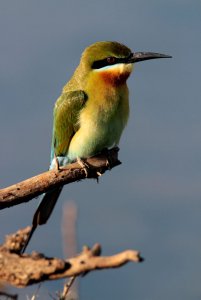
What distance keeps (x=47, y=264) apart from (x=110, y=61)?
2.36 meters

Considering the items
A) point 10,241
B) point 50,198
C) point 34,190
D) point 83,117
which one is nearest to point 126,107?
point 83,117

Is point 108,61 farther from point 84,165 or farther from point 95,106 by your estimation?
point 84,165

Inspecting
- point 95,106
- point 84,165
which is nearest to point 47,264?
point 84,165

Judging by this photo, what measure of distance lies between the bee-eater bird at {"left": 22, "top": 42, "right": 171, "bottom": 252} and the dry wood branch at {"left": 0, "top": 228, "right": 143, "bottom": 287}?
1.96 meters

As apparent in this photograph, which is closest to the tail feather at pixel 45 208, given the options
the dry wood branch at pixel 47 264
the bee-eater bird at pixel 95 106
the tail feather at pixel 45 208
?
the tail feather at pixel 45 208

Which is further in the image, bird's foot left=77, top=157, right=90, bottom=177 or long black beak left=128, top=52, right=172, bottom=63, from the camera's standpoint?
long black beak left=128, top=52, right=172, bottom=63

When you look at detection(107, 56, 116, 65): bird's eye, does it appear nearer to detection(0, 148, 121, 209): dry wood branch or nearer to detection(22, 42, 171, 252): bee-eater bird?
detection(22, 42, 171, 252): bee-eater bird

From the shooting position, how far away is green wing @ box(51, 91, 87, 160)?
419cm

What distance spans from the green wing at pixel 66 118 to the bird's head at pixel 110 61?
179mm

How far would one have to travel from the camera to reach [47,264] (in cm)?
202

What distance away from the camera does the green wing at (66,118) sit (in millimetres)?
4188

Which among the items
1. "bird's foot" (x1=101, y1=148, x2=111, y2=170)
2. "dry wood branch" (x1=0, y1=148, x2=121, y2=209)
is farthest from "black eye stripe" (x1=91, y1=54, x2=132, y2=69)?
"dry wood branch" (x1=0, y1=148, x2=121, y2=209)

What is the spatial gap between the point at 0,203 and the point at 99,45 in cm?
143

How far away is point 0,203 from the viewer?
10.5 feet
